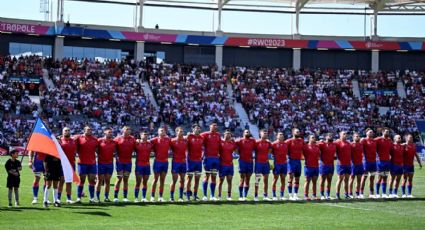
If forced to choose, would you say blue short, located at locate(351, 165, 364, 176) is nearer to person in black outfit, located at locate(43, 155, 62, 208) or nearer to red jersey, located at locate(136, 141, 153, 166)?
red jersey, located at locate(136, 141, 153, 166)

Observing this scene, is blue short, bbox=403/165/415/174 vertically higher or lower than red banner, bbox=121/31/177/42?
lower

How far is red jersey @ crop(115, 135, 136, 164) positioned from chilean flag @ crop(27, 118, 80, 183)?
1551mm

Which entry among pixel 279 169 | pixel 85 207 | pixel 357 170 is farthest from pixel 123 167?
pixel 357 170

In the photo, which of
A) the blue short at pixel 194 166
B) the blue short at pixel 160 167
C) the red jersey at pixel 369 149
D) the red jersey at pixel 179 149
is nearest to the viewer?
the blue short at pixel 160 167

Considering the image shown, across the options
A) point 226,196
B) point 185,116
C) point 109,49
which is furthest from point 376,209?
point 109,49

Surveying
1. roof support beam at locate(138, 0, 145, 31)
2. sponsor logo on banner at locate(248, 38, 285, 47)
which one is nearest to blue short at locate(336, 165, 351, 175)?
roof support beam at locate(138, 0, 145, 31)

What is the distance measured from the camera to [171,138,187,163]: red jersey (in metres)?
20.6

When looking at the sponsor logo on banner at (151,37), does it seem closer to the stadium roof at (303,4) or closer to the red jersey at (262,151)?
the stadium roof at (303,4)

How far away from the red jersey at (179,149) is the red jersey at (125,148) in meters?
1.21

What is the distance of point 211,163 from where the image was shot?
20969mm

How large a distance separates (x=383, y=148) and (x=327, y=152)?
86.1 inches

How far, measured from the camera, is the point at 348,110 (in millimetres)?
55406

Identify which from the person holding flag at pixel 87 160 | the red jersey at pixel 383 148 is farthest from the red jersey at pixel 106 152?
the red jersey at pixel 383 148

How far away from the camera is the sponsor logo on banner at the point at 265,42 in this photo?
5938 cm
